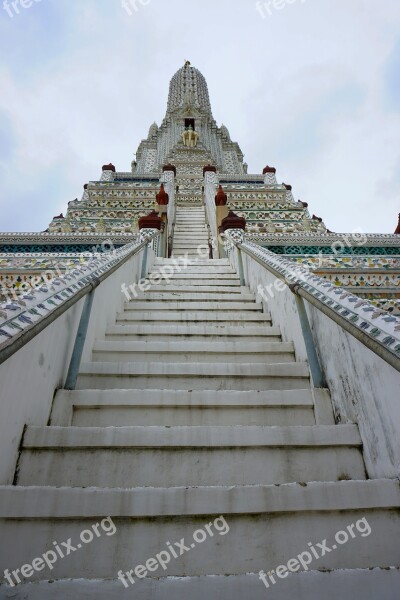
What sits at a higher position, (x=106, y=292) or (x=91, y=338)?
(x=106, y=292)

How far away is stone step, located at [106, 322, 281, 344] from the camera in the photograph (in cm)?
313

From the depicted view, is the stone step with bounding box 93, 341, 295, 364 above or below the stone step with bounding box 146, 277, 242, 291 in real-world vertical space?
below

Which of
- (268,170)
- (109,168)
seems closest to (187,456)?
(268,170)

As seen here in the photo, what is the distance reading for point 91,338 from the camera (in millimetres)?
2791

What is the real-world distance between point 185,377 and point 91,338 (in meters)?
0.84

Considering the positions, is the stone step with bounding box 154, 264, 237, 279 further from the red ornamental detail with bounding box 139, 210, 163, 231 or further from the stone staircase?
the stone staircase

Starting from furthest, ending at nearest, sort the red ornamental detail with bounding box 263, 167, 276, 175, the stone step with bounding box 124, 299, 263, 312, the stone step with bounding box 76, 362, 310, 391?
the red ornamental detail with bounding box 263, 167, 276, 175
the stone step with bounding box 124, 299, 263, 312
the stone step with bounding box 76, 362, 310, 391

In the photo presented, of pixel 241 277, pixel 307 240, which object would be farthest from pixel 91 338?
pixel 307 240

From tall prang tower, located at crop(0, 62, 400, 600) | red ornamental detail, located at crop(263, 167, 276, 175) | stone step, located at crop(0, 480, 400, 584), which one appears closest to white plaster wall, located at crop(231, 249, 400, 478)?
tall prang tower, located at crop(0, 62, 400, 600)

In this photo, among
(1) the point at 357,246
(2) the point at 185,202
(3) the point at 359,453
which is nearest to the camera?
(3) the point at 359,453

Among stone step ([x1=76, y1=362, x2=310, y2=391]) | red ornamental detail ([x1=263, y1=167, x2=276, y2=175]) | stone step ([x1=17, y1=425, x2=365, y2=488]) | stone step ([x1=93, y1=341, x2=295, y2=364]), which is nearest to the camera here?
stone step ([x1=17, y1=425, x2=365, y2=488])

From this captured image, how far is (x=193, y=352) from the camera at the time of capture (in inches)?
110

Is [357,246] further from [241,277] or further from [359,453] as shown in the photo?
[359,453]

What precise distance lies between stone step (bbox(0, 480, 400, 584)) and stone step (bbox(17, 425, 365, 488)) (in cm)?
23
